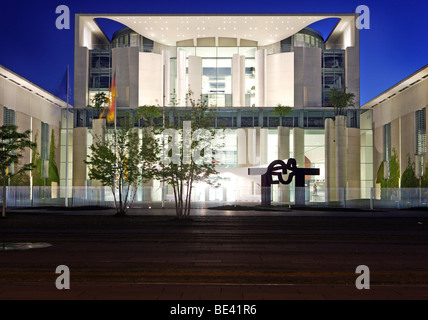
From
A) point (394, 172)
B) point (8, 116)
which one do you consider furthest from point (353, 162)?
point (8, 116)

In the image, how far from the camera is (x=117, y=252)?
13367mm

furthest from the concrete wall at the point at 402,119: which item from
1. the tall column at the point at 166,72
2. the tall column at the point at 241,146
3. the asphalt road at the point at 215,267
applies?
the asphalt road at the point at 215,267

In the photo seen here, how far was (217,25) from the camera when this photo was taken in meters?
67.7

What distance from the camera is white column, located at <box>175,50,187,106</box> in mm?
68438

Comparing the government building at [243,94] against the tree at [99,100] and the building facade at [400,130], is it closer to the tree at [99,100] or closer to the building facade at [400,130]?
the building facade at [400,130]

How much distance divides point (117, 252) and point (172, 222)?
12.4m

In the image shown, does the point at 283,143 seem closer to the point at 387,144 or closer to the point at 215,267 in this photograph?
the point at 387,144

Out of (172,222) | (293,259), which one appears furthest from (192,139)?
(293,259)

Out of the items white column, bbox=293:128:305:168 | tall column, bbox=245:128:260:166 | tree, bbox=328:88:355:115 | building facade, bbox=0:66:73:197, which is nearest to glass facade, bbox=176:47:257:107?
tall column, bbox=245:128:260:166

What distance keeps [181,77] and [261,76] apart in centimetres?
1056

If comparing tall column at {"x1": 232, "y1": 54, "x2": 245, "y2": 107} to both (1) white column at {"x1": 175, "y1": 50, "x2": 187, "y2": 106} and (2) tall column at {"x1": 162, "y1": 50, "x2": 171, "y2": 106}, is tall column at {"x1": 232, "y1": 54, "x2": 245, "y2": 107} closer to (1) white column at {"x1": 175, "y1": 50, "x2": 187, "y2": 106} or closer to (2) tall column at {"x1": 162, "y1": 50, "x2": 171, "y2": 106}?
(1) white column at {"x1": 175, "y1": 50, "x2": 187, "y2": 106}

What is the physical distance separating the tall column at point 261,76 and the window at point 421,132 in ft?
67.4

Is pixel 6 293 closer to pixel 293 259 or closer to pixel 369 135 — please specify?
pixel 293 259

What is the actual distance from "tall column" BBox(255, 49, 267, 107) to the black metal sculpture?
2800 centimetres
